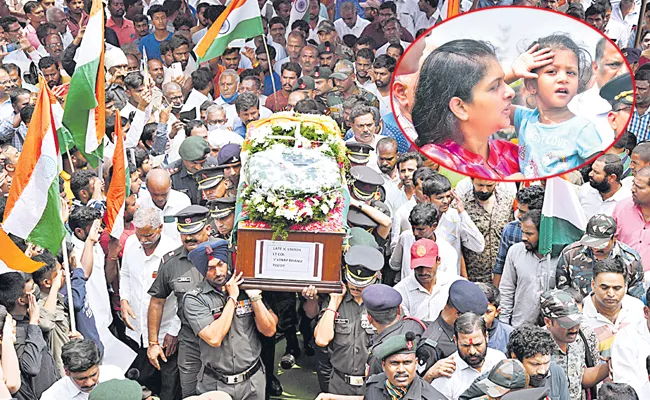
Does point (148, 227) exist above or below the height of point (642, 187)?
below

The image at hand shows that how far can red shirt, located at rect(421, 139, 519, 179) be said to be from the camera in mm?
5141

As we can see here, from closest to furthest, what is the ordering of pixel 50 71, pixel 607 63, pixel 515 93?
1. pixel 607 63
2. pixel 515 93
3. pixel 50 71

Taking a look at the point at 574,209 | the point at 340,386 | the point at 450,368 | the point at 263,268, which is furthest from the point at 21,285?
the point at 574,209

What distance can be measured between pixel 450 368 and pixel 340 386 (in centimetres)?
111

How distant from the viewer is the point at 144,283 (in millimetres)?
7457

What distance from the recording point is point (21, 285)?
6.22 m

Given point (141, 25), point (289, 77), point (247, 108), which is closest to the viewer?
point (247, 108)

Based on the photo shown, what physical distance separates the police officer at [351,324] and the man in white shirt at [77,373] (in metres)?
1.50

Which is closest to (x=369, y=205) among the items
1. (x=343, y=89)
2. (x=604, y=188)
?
(x=604, y=188)

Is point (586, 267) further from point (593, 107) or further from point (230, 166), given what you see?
point (230, 166)

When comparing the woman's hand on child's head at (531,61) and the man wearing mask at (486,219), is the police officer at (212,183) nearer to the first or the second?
the man wearing mask at (486,219)

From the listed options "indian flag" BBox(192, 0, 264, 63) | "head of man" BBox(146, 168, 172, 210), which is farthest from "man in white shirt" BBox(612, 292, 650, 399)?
"indian flag" BBox(192, 0, 264, 63)

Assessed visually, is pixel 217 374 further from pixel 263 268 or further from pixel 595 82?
pixel 595 82

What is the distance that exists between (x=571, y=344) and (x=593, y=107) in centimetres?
169
